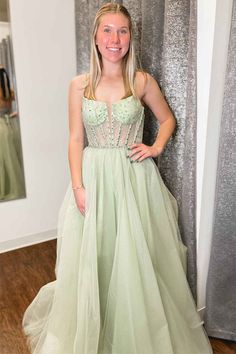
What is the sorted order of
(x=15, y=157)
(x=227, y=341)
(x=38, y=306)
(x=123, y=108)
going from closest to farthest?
(x=123, y=108), (x=227, y=341), (x=38, y=306), (x=15, y=157)

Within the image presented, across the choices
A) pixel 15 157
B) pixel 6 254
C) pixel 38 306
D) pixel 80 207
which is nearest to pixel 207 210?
pixel 80 207

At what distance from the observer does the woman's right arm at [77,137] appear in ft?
4.33

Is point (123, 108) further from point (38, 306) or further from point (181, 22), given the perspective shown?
point (38, 306)

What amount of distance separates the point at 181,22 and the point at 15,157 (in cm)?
152

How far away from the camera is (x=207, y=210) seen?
1397 mm

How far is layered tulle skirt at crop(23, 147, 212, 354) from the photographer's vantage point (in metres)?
1.24

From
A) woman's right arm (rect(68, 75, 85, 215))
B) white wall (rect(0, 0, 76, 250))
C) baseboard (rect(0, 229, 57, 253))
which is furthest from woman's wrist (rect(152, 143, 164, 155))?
baseboard (rect(0, 229, 57, 253))

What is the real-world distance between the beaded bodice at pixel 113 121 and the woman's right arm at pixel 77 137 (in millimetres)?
50

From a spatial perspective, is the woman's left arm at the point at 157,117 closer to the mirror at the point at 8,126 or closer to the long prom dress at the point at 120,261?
the long prom dress at the point at 120,261

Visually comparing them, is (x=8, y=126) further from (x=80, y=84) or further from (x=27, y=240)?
(x=80, y=84)

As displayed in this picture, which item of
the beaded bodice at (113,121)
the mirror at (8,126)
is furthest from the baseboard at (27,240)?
the beaded bodice at (113,121)

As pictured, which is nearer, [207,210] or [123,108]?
[123,108]

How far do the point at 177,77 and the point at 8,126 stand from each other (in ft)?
4.44

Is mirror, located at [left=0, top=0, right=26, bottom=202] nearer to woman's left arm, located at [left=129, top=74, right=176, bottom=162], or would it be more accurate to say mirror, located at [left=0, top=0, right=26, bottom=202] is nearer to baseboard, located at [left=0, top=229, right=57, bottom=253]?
baseboard, located at [left=0, top=229, right=57, bottom=253]
